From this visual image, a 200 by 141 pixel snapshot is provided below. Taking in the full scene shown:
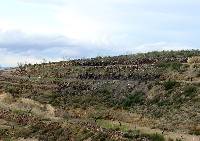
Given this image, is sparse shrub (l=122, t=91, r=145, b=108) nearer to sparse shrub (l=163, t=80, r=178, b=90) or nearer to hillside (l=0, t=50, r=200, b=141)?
hillside (l=0, t=50, r=200, b=141)

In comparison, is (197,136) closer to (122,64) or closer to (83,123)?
(83,123)

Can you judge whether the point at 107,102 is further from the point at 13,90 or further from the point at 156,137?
the point at 156,137

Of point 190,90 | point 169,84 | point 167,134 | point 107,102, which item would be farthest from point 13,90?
point 167,134

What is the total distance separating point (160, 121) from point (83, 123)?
8.37 meters

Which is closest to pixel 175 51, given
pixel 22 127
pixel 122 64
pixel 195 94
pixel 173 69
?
pixel 122 64

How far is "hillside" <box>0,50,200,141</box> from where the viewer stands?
2111 inches

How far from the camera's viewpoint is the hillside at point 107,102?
5362cm

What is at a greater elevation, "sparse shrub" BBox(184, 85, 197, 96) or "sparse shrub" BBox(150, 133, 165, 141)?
"sparse shrub" BBox(184, 85, 197, 96)

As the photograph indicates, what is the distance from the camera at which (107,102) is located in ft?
226

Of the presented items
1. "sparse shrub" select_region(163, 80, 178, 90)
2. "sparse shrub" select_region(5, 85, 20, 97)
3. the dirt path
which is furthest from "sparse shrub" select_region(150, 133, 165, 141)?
"sparse shrub" select_region(5, 85, 20, 97)

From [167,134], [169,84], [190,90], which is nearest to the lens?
[167,134]

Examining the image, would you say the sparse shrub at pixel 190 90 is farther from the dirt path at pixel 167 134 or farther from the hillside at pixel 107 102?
the dirt path at pixel 167 134

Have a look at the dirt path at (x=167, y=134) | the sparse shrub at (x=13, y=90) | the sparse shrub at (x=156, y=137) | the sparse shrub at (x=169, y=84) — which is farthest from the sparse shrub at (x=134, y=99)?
the sparse shrub at (x=13, y=90)

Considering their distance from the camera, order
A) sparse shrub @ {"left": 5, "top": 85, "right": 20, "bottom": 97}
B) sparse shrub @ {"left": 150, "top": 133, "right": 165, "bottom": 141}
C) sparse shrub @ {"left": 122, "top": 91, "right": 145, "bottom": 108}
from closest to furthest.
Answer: sparse shrub @ {"left": 150, "top": 133, "right": 165, "bottom": 141} < sparse shrub @ {"left": 122, "top": 91, "right": 145, "bottom": 108} < sparse shrub @ {"left": 5, "top": 85, "right": 20, "bottom": 97}
